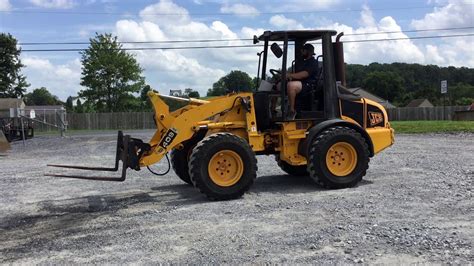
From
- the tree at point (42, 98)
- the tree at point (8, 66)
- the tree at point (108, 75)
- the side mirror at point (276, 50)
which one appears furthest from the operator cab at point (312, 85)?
the tree at point (42, 98)

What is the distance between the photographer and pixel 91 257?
5.18 meters

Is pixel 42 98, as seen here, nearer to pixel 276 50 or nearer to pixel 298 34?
pixel 276 50

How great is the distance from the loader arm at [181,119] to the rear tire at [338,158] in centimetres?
124

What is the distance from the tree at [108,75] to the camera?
5225cm

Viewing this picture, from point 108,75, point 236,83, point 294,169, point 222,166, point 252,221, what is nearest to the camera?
point 252,221

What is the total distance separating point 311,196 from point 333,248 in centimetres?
280

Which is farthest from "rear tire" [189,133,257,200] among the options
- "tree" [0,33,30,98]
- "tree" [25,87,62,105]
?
"tree" [25,87,62,105]

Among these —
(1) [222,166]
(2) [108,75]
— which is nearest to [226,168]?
(1) [222,166]

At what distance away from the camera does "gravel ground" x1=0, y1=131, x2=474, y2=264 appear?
5.05 metres

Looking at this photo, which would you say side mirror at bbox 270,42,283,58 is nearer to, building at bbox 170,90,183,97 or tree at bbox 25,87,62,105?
building at bbox 170,90,183,97

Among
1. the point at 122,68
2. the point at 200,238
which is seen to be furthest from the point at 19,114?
the point at 122,68

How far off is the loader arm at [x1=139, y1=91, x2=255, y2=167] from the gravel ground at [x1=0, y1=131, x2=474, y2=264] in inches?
34.3

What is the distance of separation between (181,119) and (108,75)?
4666 centimetres

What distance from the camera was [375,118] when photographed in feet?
30.4
